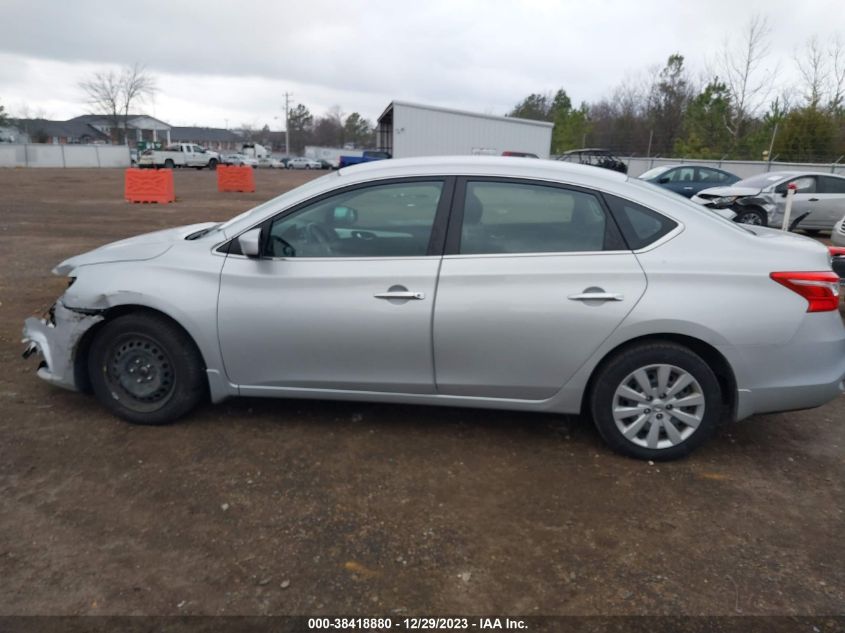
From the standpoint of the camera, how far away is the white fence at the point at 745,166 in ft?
77.6

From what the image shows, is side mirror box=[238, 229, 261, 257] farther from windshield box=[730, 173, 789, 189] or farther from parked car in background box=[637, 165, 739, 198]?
parked car in background box=[637, 165, 739, 198]

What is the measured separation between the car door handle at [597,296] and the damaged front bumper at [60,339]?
2.81 meters

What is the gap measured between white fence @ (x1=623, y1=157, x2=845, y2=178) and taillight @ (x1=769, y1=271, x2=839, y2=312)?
17830 millimetres

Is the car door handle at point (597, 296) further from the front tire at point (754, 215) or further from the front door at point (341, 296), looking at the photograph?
the front tire at point (754, 215)

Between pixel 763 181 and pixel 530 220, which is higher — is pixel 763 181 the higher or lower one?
the higher one

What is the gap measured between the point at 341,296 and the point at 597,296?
1.41 m

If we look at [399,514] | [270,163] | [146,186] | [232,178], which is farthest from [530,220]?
[270,163]

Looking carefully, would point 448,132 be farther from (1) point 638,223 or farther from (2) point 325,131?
(2) point 325,131

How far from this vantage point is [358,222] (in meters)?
3.61

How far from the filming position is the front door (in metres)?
3.42

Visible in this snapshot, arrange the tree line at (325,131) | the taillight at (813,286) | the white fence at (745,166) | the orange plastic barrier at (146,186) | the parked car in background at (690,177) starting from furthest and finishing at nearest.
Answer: the tree line at (325,131)
the white fence at (745,166)
the orange plastic barrier at (146,186)
the parked car in background at (690,177)
the taillight at (813,286)

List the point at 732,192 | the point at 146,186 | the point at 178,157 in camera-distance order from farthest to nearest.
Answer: the point at 178,157 < the point at 146,186 < the point at 732,192

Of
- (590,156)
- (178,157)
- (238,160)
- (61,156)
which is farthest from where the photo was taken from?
(238,160)

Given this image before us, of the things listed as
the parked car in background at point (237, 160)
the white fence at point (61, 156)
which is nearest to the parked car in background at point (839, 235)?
the parked car in background at point (237, 160)
